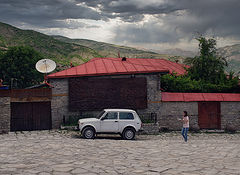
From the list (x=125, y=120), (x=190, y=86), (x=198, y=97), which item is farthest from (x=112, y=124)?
(x=190, y=86)

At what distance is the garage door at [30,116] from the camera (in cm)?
1888

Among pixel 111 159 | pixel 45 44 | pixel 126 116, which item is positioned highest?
pixel 45 44

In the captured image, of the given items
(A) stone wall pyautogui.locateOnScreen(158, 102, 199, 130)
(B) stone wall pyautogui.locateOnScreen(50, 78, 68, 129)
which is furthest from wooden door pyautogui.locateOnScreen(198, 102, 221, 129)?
(B) stone wall pyautogui.locateOnScreen(50, 78, 68, 129)

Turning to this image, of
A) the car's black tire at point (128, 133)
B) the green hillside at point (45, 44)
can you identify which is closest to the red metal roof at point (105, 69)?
the car's black tire at point (128, 133)

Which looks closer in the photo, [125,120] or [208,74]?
[125,120]

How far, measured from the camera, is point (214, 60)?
2628 centimetres

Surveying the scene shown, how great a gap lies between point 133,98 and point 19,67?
33543mm

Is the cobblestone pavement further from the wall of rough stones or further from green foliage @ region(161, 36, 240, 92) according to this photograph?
green foliage @ region(161, 36, 240, 92)

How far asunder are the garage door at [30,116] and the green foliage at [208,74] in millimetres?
9885

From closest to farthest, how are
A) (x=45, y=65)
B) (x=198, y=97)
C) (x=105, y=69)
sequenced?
(x=105, y=69) < (x=198, y=97) < (x=45, y=65)

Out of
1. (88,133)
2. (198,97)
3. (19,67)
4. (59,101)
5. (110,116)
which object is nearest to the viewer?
(88,133)

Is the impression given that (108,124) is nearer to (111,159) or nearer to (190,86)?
(111,159)

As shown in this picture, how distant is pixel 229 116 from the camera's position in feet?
69.3

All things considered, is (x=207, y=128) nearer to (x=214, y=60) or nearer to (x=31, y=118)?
(x=214, y=60)
